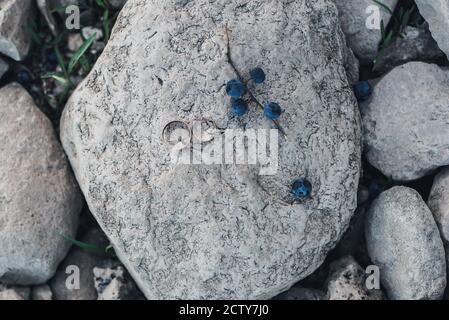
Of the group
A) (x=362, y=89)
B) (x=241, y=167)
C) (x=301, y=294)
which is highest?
(x=241, y=167)

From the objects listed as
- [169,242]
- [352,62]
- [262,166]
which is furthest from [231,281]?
[352,62]

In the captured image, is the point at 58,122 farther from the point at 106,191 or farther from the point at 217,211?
the point at 217,211

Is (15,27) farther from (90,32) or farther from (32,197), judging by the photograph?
(32,197)

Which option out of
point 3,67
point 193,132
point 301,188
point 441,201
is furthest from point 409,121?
point 3,67

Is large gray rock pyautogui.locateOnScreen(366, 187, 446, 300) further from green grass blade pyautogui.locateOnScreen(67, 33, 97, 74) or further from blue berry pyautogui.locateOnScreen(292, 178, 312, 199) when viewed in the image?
green grass blade pyautogui.locateOnScreen(67, 33, 97, 74)

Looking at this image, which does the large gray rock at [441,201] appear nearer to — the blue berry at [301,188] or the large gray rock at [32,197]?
the blue berry at [301,188]
